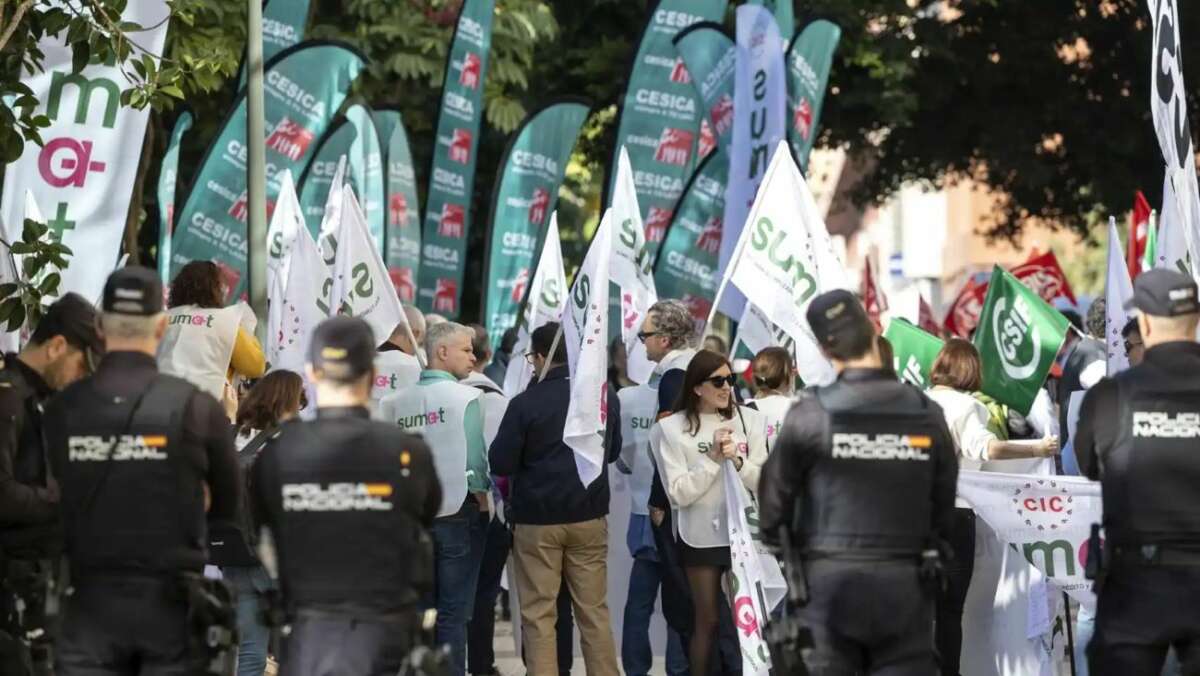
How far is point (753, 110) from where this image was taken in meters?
19.6

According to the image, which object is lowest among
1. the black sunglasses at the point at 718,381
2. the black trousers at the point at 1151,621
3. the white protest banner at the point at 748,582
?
the white protest banner at the point at 748,582

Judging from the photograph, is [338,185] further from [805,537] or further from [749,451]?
[805,537]

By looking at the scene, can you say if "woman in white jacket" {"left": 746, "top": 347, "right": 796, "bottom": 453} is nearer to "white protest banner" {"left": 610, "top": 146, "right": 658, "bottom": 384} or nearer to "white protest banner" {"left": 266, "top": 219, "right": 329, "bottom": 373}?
"white protest banner" {"left": 610, "top": 146, "right": 658, "bottom": 384}

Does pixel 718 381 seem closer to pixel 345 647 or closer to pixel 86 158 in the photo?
pixel 86 158

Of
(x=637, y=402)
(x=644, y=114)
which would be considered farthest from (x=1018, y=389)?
(x=644, y=114)

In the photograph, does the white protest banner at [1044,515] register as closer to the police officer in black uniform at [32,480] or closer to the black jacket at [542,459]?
the black jacket at [542,459]

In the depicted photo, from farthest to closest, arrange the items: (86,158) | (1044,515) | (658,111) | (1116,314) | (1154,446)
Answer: (658,111) → (86,158) → (1116,314) → (1044,515) → (1154,446)

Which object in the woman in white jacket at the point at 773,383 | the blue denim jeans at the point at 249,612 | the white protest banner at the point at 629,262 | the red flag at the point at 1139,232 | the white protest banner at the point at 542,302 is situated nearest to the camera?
the blue denim jeans at the point at 249,612

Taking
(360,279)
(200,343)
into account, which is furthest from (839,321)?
(360,279)

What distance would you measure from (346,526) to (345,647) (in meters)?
0.38

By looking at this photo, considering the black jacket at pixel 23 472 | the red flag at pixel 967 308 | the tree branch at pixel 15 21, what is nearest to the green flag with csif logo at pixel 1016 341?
the tree branch at pixel 15 21

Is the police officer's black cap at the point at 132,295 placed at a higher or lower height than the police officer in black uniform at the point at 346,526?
higher

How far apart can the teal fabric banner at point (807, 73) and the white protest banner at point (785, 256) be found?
284 inches

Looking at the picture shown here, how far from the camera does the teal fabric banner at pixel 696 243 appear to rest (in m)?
20.5
